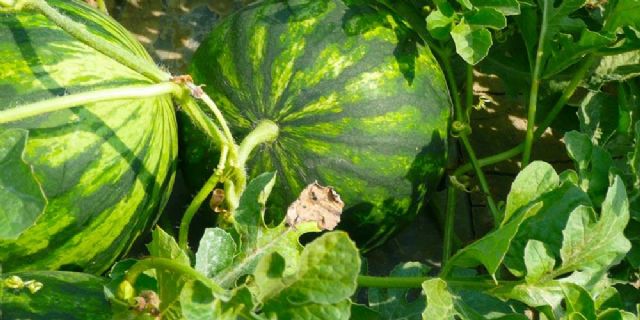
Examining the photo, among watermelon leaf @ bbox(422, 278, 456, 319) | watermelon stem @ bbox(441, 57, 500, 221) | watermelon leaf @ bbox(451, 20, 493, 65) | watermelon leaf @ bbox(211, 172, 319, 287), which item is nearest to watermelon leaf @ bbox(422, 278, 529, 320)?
watermelon leaf @ bbox(422, 278, 456, 319)

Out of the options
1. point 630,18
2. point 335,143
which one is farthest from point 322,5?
point 630,18

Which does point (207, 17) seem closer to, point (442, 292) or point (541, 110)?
point (541, 110)

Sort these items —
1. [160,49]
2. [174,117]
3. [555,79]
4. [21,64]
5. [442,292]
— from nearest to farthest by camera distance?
1. [442,292]
2. [21,64]
3. [174,117]
4. [555,79]
5. [160,49]

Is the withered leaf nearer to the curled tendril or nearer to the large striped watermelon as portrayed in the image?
the large striped watermelon

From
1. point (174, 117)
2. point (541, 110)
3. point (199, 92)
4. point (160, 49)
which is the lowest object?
point (541, 110)

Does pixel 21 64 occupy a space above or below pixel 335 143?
above

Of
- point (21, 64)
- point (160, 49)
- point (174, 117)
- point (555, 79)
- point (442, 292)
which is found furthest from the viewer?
point (160, 49)
